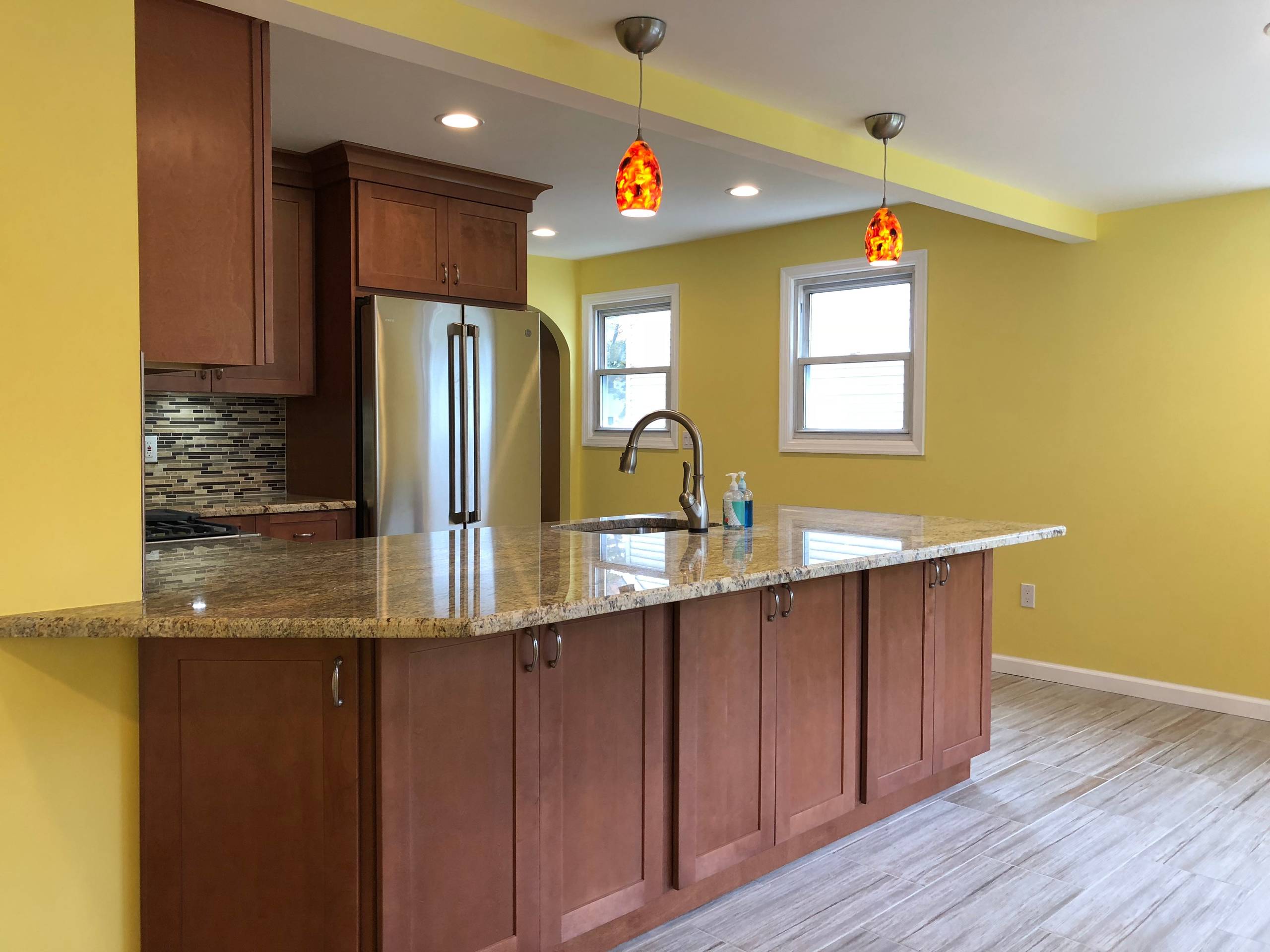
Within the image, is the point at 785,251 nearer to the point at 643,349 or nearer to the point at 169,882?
the point at 643,349

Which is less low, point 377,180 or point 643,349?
point 377,180

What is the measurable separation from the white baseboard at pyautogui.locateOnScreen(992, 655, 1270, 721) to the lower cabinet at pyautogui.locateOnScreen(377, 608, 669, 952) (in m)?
2.97

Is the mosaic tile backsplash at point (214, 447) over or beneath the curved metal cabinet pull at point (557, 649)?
over

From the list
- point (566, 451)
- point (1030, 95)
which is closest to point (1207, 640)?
point (1030, 95)

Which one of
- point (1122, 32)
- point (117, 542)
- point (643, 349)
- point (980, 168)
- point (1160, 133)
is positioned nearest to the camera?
point (117, 542)

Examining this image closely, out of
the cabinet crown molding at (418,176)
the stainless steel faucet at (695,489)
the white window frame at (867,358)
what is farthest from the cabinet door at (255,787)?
the white window frame at (867,358)

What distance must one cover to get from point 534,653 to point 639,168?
1.24m

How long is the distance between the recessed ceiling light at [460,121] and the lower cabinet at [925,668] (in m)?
2.19

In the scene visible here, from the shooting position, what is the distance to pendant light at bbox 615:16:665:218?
2.49 meters

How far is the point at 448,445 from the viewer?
14.5 feet

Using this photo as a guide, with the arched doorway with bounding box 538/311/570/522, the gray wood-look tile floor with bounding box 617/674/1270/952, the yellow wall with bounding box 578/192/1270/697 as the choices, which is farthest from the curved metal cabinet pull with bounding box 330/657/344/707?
the arched doorway with bounding box 538/311/570/522

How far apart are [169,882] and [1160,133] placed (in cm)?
374

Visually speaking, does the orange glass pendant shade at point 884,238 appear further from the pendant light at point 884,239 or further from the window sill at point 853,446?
the window sill at point 853,446

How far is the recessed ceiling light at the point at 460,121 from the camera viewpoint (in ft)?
11.9
